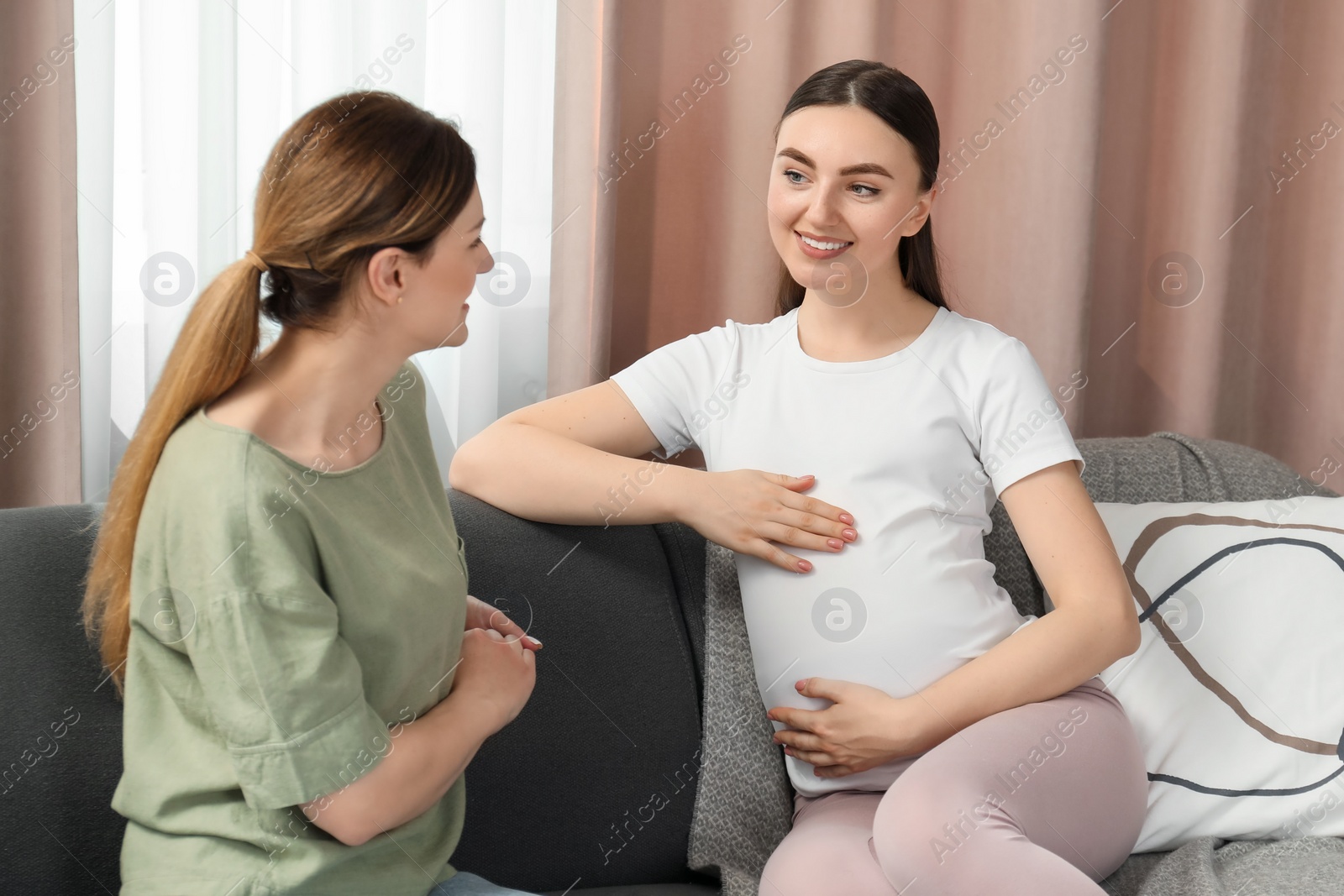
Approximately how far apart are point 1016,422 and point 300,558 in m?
0.72

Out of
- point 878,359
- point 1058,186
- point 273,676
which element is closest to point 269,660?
point 273,676

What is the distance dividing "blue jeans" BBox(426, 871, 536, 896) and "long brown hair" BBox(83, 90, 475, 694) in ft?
1.16

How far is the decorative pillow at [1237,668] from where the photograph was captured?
4.05 ft

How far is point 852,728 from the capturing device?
42.2 inches

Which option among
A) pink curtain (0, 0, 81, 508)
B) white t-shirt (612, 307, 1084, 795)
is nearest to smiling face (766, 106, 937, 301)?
white t-shirt (612, 307, 1084, 795)

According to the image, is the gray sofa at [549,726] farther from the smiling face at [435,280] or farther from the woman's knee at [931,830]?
the smiling face at [435,280]

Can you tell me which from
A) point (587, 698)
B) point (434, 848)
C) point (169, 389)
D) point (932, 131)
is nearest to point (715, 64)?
point (932, 131)

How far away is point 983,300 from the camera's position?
1.82 metres

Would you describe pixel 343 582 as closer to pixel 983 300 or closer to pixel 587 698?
pixel 587 698

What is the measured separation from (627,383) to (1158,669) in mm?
723

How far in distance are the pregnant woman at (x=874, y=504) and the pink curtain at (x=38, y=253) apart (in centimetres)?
50

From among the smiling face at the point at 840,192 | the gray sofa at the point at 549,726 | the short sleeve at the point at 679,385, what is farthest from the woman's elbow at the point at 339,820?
the smiling face at the point at 840,192

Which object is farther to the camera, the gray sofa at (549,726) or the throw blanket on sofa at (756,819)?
the throw blanket on sofa at (756,819)

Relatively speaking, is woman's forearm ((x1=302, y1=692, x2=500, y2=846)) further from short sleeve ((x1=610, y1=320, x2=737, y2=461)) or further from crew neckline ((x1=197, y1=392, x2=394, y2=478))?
short sleeve ((x1=610, y1=320, x2=737, y2=461))
